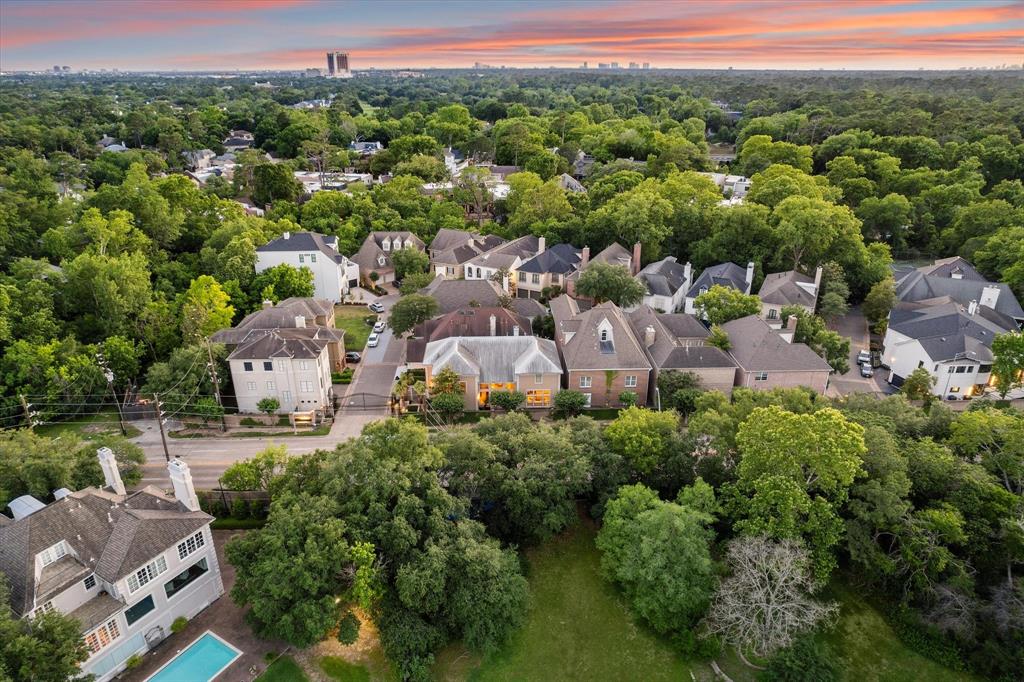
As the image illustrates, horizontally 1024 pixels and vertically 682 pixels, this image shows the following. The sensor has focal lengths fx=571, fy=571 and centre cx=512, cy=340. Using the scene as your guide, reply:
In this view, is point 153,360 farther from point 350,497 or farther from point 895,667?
point 895,667

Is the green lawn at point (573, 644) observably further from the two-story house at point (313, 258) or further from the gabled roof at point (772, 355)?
the two-story house at point (313, 258)

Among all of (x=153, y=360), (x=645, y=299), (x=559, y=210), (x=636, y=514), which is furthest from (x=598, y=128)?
(x=636, y=514)

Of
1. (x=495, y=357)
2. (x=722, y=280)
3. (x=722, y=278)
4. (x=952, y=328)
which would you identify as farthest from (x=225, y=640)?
(x=952, y=328)

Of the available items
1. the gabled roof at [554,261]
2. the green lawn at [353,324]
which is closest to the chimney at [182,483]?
the green lawn at [353,324]

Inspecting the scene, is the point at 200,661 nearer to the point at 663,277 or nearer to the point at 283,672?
the point at 283,672

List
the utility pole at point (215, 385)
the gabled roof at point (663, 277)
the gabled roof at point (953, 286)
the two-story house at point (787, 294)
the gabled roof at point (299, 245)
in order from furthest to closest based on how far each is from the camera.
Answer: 1. the gabled roof at point (299, 245)
2. the gabled roof at point (663, 277)
3. the gabled roof at point (953, 286)
4. the two-story house at point (787, 294)
5. the utility pole at point (215, 385)

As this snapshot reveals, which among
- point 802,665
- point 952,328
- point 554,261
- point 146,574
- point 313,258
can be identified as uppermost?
point 313,258
